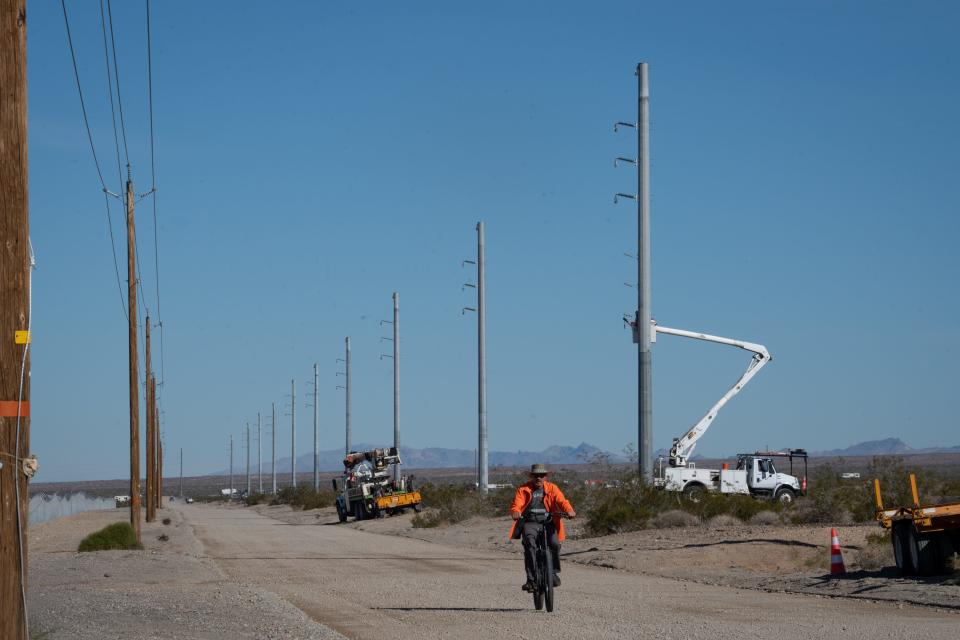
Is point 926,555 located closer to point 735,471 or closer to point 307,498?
point 735,471

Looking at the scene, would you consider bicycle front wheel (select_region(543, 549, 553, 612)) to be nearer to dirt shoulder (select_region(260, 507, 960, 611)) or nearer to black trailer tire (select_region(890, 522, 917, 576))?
dirt shoulder (select_region(260, 507, 960, 611))

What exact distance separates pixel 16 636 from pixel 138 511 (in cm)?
3165

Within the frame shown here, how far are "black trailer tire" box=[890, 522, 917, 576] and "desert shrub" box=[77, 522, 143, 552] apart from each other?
24173mm

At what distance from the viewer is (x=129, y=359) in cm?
4022

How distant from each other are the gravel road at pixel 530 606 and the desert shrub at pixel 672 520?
18.4ft

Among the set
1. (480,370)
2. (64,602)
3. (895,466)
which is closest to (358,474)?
(480,370)

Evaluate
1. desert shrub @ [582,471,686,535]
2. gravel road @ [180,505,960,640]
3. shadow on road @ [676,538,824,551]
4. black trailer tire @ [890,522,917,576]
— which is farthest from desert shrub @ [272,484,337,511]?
black trailer tire @ [890,522,917,576]

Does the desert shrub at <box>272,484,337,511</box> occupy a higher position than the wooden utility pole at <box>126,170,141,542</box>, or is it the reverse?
the wooden utility pole at <box>126,170,141,542</box>

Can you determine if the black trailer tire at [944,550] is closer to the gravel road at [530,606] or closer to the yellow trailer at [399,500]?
the gravel road at [530,606]

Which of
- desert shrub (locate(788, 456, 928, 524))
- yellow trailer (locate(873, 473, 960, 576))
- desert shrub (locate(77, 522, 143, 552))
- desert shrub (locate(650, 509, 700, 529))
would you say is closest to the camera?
yellow trailer (locate(873, 473, 960, 576))

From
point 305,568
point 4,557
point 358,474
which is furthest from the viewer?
point 358,474

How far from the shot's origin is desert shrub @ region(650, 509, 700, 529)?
33188 mm

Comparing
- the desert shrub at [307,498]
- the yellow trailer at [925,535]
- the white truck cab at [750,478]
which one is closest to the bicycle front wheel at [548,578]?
the yellow trailer at [925,535]

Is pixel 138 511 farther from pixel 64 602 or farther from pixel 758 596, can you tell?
pixel 758 596
